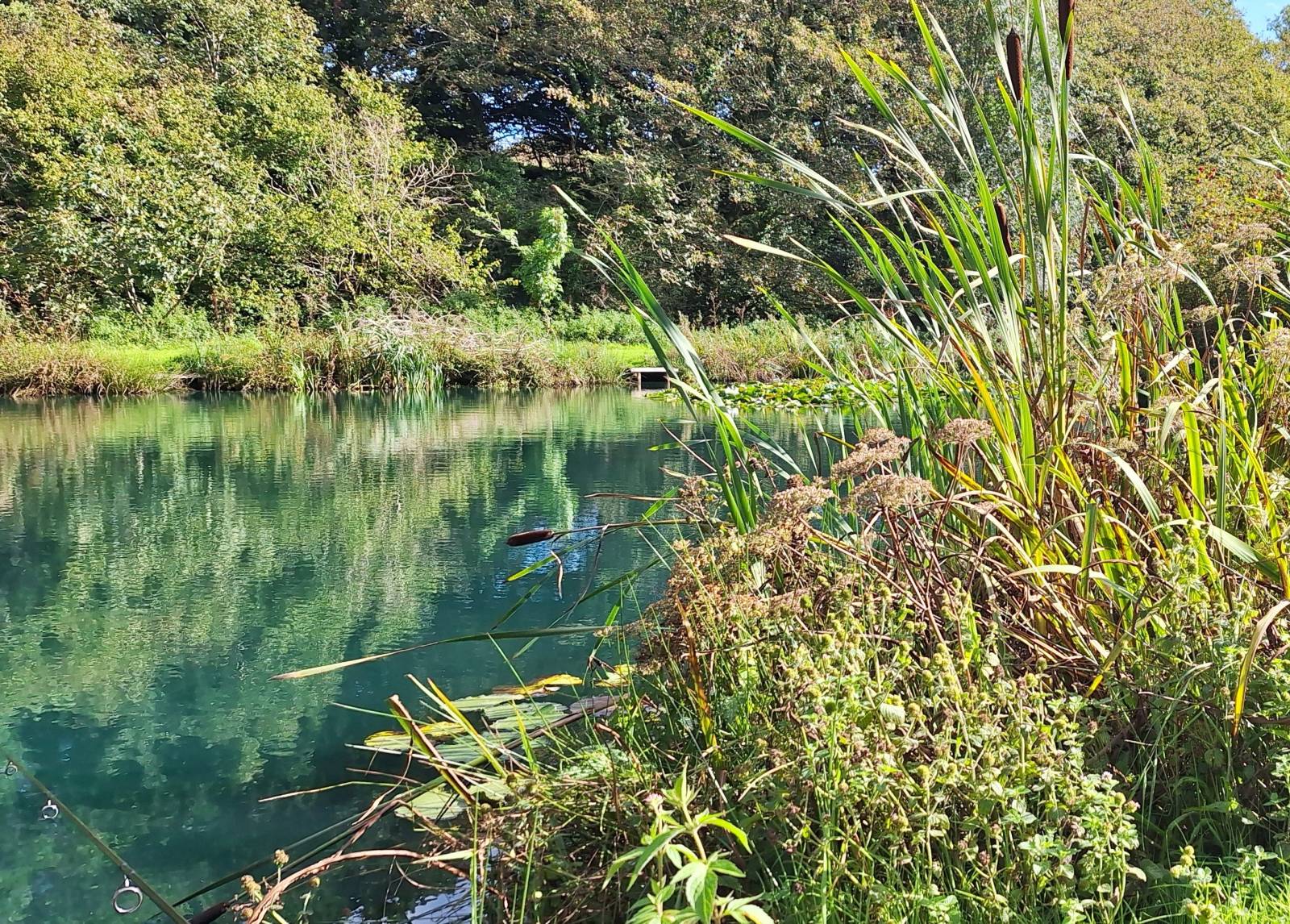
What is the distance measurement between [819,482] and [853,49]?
62.5ft

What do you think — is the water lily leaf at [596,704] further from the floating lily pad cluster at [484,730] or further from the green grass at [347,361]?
the green grass at [347,361]

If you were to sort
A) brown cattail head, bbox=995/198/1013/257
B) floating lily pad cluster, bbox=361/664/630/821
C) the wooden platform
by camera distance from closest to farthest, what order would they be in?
1. brown cattail head, bbox=995/198/1013/257
2. floating lily pad cluster, bbox=361/664/630/821
3. the wooden platform

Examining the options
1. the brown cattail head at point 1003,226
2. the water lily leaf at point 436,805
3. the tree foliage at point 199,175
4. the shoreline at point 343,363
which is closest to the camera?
the brown cattail head at point 1003,226

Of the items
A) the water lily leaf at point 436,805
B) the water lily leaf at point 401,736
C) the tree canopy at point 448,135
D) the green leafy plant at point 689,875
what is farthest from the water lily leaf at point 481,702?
the tree canopy at point 448,135

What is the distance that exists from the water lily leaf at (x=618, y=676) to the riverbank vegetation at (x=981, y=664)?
0.05 m

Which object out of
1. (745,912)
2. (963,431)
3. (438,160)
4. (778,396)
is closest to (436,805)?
(745,912)

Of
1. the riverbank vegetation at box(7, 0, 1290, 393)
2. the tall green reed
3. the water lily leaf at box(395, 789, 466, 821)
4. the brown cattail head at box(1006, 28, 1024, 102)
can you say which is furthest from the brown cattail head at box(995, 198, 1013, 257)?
the riverbank vegetation at box(7, 0, 1290, 393)

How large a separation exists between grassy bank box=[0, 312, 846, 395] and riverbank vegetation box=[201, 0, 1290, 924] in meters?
10.8

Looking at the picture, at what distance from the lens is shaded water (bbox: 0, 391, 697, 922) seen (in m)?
2.16

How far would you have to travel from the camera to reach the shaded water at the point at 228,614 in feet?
7.09

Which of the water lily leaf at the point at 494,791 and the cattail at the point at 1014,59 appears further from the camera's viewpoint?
the water lily leaf at the point at 494,791

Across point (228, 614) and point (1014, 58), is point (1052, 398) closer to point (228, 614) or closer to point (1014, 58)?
point (1014, 58)

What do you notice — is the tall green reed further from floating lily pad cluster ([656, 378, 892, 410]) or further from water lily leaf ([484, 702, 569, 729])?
floating lily pad cluster ([656, 378, 892, 410])

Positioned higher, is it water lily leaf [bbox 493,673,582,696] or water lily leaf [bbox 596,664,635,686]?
water lily leaf [bbox 596,664,635,686]
